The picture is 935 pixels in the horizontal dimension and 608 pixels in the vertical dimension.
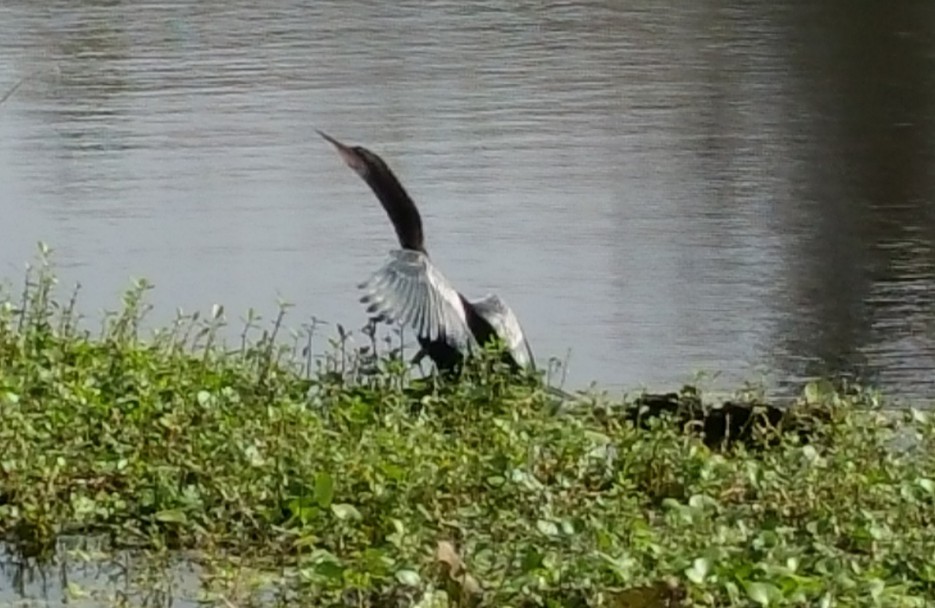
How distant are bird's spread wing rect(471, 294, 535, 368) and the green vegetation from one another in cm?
31

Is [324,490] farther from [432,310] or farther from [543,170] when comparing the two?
[543,170]

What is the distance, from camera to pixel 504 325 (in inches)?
243

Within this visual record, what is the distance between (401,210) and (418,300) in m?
0.40

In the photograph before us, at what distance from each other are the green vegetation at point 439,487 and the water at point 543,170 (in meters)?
1.32

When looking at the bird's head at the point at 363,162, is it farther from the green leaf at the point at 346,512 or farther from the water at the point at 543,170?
the green leaf at the point at 346,512

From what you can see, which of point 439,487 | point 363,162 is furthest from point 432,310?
point 439,487

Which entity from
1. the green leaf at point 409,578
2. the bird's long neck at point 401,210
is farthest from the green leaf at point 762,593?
the bird's long neck at point 401,210

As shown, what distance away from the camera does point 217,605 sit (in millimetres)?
4246

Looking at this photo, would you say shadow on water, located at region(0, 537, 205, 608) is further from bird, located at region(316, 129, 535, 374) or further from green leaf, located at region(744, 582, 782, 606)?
bird, located at region(316, 129, 535, 374)

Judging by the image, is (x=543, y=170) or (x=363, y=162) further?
(x=543, y=170)

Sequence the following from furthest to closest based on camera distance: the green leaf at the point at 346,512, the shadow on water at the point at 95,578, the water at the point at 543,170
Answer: the water at the point at 543,170, the green leaf at the point at 346,512, the shadow on water at the point at 95,578

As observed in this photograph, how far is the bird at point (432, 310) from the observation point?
5953mm

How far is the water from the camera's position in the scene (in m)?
7.50

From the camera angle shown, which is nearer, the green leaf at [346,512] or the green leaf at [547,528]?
the green leaf at [547,528]
